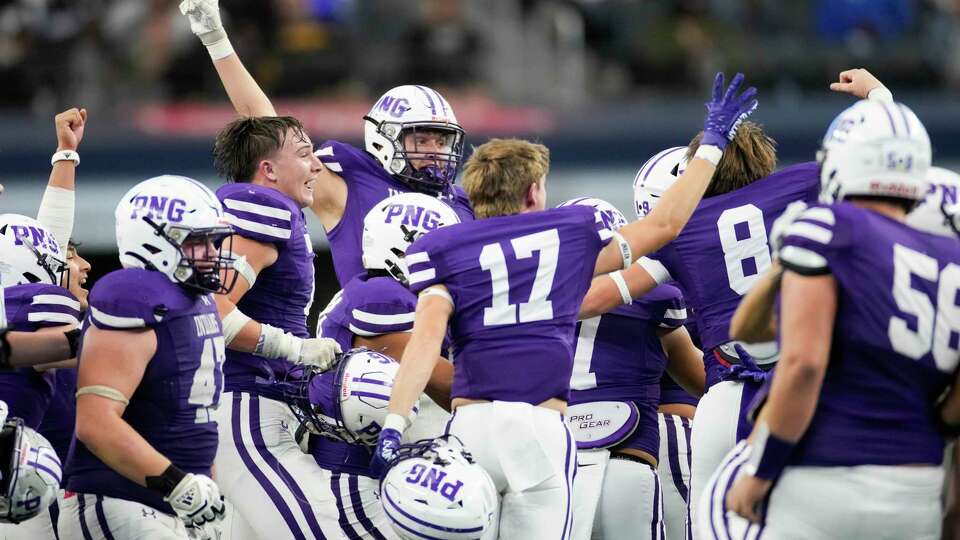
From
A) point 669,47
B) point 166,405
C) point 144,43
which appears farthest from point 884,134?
point 144,43

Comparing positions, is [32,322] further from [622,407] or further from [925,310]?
[925,310]

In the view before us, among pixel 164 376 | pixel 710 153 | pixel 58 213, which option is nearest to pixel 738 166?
pixel 710 153

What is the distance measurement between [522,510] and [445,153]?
7.00 ft

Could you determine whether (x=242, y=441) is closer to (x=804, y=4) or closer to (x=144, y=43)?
Result: (x=144, y=43)

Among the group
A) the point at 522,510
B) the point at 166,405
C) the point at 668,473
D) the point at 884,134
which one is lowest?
the point at 668,473

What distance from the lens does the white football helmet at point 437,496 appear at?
4.27 m

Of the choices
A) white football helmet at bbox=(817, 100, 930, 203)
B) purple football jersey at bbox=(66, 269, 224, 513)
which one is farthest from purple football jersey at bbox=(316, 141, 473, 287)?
white football helmet at bbox=(817, 100, 930, 203)

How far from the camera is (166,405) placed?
4438mm

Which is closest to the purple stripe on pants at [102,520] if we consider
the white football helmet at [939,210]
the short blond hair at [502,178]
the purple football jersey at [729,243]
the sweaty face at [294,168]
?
the short blond hair at [502,178]

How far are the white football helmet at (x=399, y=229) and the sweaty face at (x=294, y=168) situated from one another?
500 mm

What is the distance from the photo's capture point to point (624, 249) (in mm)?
4758

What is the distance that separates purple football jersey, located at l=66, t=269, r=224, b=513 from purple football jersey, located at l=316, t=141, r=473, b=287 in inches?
66.2

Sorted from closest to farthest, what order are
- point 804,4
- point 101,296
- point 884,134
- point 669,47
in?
point 884,134 < point 101,296 < point 669,47 < point 804,4

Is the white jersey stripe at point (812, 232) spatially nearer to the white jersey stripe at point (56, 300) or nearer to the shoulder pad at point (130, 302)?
the shoulder pad at point (130, 302)
